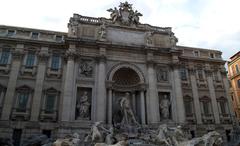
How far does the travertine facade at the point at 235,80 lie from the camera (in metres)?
34.3

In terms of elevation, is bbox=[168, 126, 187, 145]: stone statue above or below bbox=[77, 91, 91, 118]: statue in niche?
below

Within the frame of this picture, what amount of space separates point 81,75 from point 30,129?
7.01m

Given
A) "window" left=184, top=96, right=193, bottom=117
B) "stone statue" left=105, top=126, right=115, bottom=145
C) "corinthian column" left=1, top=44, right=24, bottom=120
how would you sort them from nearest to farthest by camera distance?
"stone statue" left=105, top=126, right=115, bottom=145
"corinthian column" left=1, top=44, right=24, bottom=120
"window" left=184, top=96, right=193, bottom=117

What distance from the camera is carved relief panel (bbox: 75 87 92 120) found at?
19552 millimetres

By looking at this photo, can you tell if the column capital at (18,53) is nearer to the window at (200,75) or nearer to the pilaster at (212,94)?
the window at (200,75)

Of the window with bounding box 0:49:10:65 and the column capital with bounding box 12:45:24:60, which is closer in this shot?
the window with bounding box 0:49:10:65

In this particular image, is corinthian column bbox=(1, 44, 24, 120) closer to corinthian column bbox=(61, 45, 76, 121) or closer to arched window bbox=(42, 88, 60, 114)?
arched window bbox=(42, 88, 60, 114)

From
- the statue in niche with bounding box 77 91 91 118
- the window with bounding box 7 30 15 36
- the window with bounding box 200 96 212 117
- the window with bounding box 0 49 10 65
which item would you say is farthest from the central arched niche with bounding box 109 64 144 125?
the window with bounding box 7 30 15 36

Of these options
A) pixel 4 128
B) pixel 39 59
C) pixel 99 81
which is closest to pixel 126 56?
pixel 99 81

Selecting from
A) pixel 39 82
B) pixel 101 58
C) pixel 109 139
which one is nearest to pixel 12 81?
pixel 39 82

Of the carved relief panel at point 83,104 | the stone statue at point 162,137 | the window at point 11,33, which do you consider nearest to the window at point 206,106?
the stone statue at point 162,137

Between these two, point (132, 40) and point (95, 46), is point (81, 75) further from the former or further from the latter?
point (132, 40)

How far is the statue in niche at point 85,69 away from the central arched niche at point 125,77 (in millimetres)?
2856

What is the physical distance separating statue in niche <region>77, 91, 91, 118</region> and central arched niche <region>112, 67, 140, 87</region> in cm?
425
